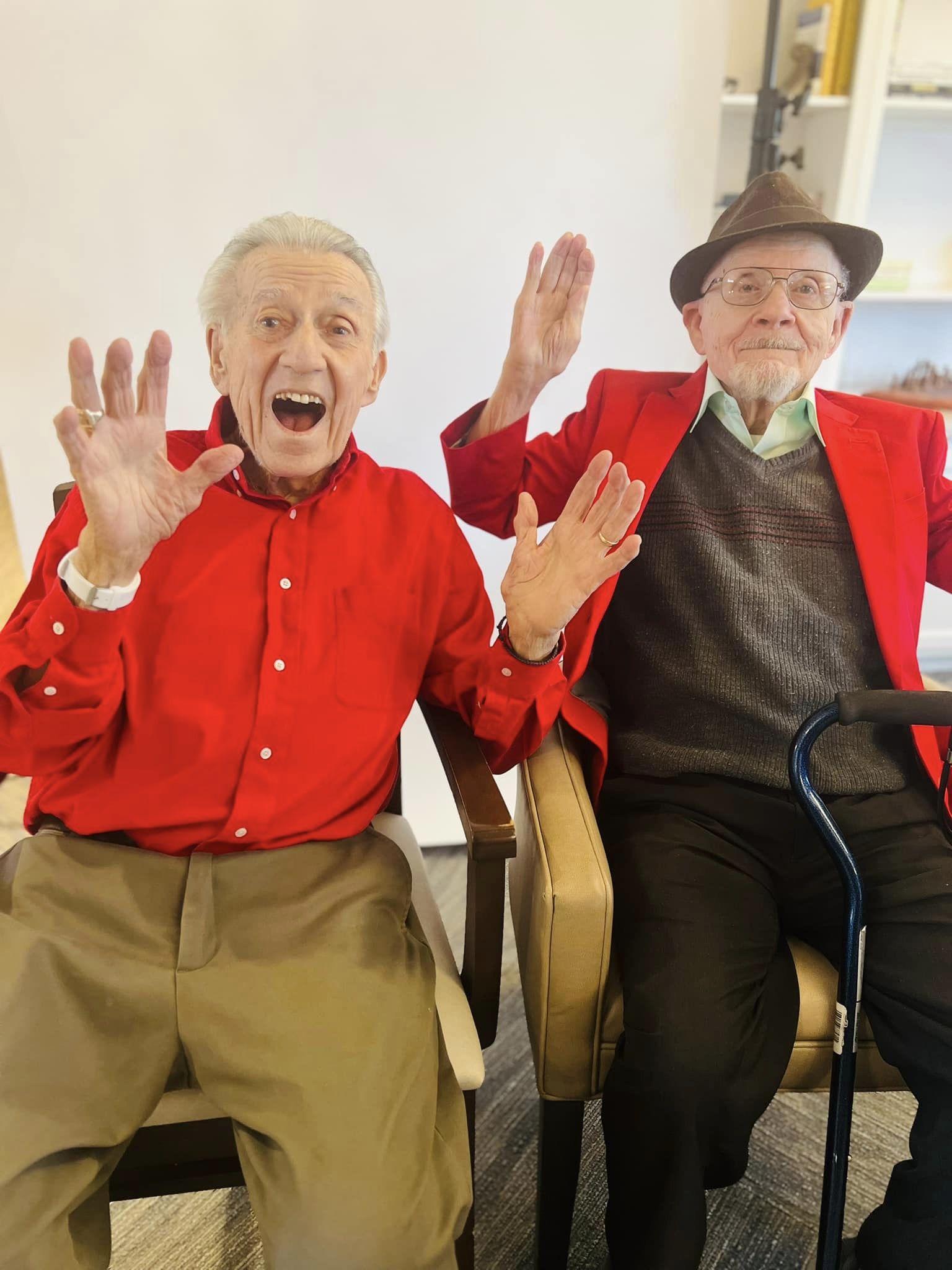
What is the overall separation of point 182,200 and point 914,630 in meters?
1.49

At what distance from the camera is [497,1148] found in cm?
163

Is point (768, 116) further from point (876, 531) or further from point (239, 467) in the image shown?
point (239, 467)

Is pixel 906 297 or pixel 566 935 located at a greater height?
pixel 906 297

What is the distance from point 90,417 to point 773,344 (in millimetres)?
984

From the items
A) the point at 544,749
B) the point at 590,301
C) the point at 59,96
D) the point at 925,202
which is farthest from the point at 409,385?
the point at 925,202

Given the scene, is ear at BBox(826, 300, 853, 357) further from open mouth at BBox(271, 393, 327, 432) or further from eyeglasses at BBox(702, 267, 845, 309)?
open mouth at BBox(271, 393, 327, 432)

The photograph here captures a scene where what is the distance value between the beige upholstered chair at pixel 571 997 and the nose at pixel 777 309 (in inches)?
29.6

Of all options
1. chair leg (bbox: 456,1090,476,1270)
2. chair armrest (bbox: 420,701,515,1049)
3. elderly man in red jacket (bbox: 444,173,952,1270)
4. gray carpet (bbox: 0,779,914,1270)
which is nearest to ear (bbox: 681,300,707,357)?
elderly man in red jacket (bbox: 444,173,952,1270)

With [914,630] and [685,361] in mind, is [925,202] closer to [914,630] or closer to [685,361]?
[685,361]

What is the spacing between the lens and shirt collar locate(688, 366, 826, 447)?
1.49 metres

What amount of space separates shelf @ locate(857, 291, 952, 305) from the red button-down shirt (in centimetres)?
183

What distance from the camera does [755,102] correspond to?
221cm

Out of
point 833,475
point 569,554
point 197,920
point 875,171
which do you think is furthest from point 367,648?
point 875,171

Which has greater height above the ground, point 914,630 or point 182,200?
point 182,200
